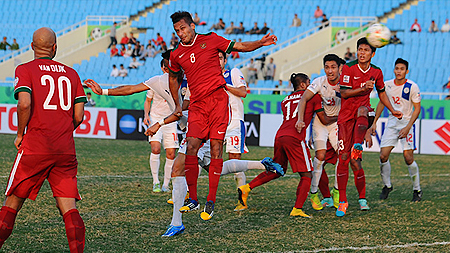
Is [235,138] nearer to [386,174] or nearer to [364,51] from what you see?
[364,51]

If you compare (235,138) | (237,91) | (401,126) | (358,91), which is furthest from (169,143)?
(401,126)

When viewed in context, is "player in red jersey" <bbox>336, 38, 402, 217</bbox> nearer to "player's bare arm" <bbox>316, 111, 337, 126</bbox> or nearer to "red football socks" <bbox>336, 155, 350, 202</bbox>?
"red football socks" <bbox>336, 155, 350, 202</bbox>

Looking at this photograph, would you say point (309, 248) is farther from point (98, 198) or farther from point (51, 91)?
point (98, 198)

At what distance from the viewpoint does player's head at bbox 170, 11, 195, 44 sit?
6.53 metres

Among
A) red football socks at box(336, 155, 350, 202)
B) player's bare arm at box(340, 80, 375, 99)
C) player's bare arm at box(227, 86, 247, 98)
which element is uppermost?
player's bare arm at box(340, 80, 375, 99)

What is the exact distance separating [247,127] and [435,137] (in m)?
5.69

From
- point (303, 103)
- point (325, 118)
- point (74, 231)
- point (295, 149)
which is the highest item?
point (303, 103)

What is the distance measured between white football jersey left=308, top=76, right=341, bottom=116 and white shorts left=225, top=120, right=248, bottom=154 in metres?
1.27

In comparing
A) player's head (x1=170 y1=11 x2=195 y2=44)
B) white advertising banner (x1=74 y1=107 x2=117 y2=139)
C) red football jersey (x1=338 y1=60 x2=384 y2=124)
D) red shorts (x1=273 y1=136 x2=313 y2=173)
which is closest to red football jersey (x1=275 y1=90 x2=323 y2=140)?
red shorts (x1=273 y1=136 x2=313 y2=173)

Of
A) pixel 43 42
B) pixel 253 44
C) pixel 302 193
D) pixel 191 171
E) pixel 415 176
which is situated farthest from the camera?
pixel 415 176

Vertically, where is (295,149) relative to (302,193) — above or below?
above

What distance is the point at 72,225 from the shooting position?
192 inches

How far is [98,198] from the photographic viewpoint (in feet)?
28.3

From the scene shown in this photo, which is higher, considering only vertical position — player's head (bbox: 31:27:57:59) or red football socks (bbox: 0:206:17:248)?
player's head (bbox: 31:27:57:59)
